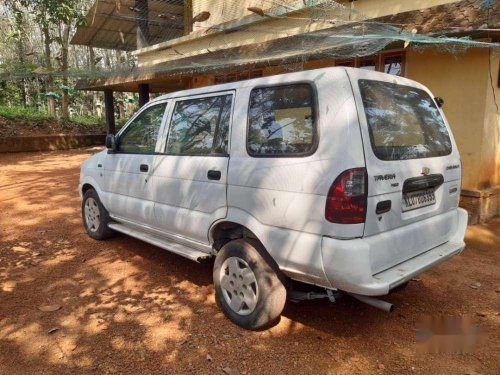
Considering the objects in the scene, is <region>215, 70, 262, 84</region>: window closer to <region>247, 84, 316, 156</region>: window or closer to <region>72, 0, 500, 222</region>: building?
<region>72, 0, 500, 222</region>: building

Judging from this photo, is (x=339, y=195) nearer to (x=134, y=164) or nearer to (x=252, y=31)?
(x=134, y=164)

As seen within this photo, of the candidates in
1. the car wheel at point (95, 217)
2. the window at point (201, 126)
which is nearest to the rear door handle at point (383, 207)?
the window at point (201, 126)

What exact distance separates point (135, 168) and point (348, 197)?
2.56 m

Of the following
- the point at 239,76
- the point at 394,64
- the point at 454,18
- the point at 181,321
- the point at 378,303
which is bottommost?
the point at 181,321

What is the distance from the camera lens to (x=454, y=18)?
209 inches

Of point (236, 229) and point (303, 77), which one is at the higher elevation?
point (303, 77)

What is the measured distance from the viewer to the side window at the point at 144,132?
414 cm

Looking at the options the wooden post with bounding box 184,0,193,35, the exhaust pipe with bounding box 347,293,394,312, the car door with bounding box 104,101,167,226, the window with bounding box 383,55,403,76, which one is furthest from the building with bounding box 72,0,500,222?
the exhaust pipe with bounding box 347,293,394,312

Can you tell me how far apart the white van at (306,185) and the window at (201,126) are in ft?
0.04

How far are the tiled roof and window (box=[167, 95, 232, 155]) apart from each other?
352 cm

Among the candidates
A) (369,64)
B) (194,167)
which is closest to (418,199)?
(194,167)

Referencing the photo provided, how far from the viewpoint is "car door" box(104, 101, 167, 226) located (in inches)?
162

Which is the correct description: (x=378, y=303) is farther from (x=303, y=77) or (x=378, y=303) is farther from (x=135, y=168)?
(x=135, y=168)

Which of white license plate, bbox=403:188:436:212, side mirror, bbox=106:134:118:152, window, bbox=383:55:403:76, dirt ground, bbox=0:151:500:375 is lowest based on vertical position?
dirt ground, bbox=0:151:500:375
